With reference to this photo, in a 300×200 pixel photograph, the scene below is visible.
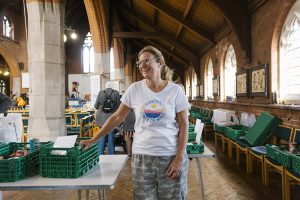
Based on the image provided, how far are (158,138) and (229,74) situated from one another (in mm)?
8065

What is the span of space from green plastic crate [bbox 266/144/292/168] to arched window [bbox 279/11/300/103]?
1662 millimetres

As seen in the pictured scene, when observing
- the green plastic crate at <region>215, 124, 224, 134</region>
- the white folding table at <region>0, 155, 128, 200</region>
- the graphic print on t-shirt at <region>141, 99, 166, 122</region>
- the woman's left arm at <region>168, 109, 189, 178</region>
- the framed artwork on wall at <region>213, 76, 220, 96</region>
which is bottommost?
the green plastic crate at <region>215, 124, 224, 134</region>

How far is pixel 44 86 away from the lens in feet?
16.1

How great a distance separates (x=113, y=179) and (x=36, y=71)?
3568 mm

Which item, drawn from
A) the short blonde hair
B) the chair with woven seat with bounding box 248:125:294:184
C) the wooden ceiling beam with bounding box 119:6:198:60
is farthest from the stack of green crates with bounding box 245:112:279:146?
the wooden ceiling beam with bounding box 119:6:198:60

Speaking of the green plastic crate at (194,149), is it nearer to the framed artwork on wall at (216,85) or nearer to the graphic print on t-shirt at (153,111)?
Result: the graphic print on t-shirt at (153,111)

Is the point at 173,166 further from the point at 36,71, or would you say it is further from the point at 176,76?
the point at 176,76

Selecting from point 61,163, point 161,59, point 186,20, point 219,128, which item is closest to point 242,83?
point 219,128

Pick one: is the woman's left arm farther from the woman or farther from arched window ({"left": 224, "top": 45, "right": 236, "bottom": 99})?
arched window ({"left": 224, "top": 45, "right": 236, "bottom": 99})

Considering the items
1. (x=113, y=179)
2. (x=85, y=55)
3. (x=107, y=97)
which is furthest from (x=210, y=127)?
(x=85, y=55)

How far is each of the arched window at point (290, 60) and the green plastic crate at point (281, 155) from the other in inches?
65.4

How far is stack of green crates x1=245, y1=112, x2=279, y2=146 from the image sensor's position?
188 inches

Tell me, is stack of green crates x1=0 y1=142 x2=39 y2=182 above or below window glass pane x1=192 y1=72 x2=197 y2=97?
below

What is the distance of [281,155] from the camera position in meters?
3.44
